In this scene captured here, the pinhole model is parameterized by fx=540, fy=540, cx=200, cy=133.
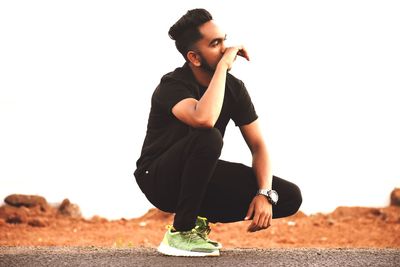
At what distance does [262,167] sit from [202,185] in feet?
1.52

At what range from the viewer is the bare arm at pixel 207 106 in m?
2.94

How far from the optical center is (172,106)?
311 cm

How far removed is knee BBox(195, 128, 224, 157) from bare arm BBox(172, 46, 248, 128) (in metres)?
0.05

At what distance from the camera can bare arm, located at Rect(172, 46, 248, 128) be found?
294cm

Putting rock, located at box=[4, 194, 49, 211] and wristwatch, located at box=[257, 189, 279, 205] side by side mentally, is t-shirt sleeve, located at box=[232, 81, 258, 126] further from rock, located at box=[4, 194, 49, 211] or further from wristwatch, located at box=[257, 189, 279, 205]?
rock, located at box=[4, 194, 49, 211]

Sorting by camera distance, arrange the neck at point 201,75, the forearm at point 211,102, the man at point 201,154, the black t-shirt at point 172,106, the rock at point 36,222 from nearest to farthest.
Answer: the forearm at point 211,102 < the man at point 201,154 < the black t-shirt at point 172,106 < the neck at point 201,75 < the rock at point 36,222

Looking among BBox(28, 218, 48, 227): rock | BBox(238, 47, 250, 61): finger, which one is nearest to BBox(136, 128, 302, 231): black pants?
BBox(238, 47, 250, 61): finger

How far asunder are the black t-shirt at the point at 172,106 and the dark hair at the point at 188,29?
13 cm

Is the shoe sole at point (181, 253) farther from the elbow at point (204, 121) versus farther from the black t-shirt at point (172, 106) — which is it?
the elbow at point (204, 121)

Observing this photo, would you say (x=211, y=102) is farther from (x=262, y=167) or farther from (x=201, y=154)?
(x=262, y=167)

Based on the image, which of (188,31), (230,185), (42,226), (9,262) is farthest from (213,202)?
(42,226)

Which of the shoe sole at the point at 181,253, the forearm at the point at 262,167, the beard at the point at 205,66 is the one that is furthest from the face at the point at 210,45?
the shoe sole at the point at 181,253

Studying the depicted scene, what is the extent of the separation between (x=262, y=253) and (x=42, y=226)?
9145 mm

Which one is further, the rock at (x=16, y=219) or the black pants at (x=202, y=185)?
the rock at (x=16, y=219)
